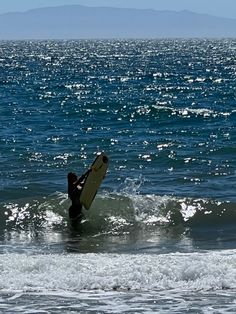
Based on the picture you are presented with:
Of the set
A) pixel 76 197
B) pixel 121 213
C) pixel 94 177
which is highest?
pixel 94 177

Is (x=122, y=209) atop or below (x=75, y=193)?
below

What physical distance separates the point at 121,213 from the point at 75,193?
1384 millimetres

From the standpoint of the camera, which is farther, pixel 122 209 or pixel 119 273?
pixel 122 209

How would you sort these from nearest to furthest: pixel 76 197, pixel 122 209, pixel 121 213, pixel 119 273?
pixel 119 273 < pixel 76 197 < pixel 121 213 < pixel 122 209

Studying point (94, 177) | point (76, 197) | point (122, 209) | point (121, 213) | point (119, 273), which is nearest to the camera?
point (119, 273)

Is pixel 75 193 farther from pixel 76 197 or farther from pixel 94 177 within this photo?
pixel 94 177

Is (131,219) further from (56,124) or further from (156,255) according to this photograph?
(56,124)

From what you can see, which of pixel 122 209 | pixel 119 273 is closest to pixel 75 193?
pixel 122 209

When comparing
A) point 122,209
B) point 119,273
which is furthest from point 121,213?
point 119,273

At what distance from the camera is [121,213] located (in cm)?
1975

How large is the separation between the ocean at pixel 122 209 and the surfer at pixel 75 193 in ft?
0.99

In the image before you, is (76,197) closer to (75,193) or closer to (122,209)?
(75,193)

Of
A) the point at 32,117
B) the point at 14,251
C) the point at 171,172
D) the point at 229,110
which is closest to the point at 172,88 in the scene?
the point at 229,110

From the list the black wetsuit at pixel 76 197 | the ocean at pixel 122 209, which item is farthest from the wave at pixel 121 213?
the black wetsuit at pixel 76 197
